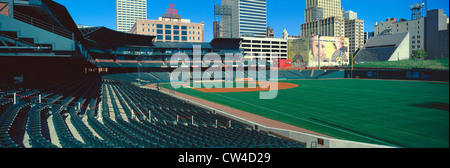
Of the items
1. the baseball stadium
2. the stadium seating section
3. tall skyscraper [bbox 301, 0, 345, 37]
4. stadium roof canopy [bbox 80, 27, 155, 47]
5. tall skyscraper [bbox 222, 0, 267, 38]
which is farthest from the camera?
tall skyscraper [bbox 222, 0, 267, 38]

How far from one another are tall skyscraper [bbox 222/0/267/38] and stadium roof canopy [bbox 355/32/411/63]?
86836mm

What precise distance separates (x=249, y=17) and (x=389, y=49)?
113 metres

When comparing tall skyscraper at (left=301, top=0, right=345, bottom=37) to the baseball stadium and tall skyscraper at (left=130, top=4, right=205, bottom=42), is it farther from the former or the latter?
the baseball stadium

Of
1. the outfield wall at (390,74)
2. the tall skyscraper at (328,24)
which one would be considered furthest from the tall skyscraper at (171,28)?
the tall skyscraper at (328,24)

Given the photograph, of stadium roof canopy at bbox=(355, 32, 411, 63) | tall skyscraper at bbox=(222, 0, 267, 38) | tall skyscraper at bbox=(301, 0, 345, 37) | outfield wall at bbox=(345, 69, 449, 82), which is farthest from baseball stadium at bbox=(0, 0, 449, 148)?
tall skyscraper at bbox=(222, 0, 267, 38)

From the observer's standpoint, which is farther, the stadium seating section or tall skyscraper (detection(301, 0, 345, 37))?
tall skyscraper (detection(301, 0, 345, 37))

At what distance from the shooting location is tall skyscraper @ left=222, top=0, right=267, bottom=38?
7117 inches

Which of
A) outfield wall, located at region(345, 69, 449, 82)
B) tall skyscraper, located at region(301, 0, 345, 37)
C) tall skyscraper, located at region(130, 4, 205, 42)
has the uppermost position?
tall skyscraper, located at region(301, 0, 345, 37)

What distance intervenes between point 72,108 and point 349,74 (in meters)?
67.2

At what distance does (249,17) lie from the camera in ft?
608

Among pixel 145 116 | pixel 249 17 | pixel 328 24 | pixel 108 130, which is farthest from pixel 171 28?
pixel 328 24

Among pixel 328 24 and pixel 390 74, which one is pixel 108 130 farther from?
pixel 328 24
